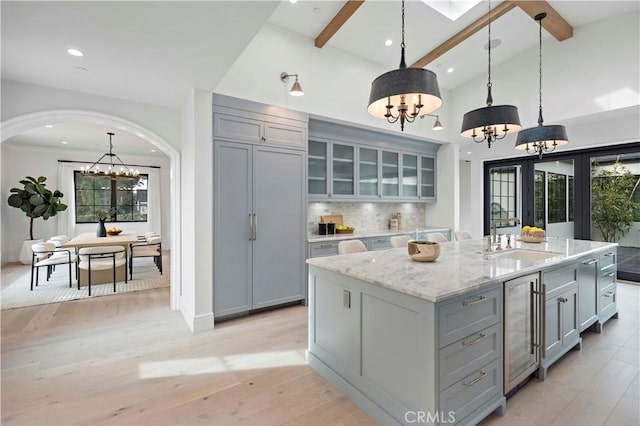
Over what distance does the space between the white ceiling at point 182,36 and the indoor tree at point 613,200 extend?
2637mm

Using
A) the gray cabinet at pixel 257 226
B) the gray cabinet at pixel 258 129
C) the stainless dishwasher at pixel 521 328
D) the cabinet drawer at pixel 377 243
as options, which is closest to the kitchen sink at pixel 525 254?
the stainless dishwasher at pixel 521 328

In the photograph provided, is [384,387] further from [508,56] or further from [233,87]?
[508,56]

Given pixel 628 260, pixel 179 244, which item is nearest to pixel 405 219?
pixel 628 260

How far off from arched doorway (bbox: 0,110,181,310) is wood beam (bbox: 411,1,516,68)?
166 inches

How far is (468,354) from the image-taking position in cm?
172

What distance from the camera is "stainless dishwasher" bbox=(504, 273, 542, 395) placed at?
1.96 meters

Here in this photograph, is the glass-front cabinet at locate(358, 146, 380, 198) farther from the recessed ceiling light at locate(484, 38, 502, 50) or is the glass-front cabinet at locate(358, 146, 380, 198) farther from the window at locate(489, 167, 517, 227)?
the window at locate(489, 167, 517, 227)

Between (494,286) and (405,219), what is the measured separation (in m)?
4.38

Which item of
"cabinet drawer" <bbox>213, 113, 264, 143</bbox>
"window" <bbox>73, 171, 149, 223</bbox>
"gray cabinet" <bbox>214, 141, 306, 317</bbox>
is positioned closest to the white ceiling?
"cabinet drawer" <bbox>213, 113, 264, 143</bbox>

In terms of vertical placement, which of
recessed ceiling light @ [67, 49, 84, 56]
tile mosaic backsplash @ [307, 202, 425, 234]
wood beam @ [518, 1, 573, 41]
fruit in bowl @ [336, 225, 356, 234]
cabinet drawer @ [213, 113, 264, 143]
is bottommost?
fruit in bowl @ [336, 225, 356, 234]

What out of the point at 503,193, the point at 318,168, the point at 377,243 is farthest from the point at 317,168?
the point at 503,193

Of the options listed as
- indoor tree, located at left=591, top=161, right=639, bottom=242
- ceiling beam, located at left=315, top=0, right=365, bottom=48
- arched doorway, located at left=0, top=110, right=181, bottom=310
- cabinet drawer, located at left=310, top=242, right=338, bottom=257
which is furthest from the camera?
indoor tree, located at left=591, top=161, right=639, bottom=242

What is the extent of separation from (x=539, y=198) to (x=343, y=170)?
4.44 meters

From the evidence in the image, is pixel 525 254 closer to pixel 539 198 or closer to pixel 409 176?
pixel 409 176
